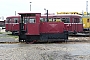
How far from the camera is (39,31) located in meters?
21.7

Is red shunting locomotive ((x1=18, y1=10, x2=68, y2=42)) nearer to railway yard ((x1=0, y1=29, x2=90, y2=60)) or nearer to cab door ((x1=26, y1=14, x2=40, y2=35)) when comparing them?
cab door ((x1=26, y1=14, x2=40, y2=35))

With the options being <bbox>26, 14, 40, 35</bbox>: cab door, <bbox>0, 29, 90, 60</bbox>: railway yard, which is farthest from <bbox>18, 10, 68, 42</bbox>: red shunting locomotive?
<bbox>0, 29, 90, 60</bbox>: railway yard

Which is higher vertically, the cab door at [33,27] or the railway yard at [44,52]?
the cab door at [33,27]

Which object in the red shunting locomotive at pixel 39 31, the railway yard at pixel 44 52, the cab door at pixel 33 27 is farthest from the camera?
the red shunting locomotive at pixel 39 31

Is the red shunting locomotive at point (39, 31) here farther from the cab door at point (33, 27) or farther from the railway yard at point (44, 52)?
the railway yard at point (44, 52)

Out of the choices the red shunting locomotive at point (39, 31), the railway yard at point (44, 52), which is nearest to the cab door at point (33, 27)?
the red shunting locomotive at point (39, 31)

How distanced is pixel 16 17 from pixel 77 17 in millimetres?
9000

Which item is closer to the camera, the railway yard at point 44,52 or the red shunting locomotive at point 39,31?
the railway yard at point 44,52

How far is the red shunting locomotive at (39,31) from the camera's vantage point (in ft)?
70.6

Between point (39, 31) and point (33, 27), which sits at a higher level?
point (33, 27)

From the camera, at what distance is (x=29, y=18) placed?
2327 cm

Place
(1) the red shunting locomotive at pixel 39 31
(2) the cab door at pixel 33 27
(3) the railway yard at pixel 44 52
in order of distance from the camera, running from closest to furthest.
→ 1. (3) the railway yard at pixel 44 52
2. (2) the cab door at pixel 33 27
3. (1) the red shunting locomotive at pixel 39 31

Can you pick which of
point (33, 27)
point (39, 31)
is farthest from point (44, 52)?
point (39, 31)

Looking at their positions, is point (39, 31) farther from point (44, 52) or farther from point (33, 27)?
point (44, 52)
